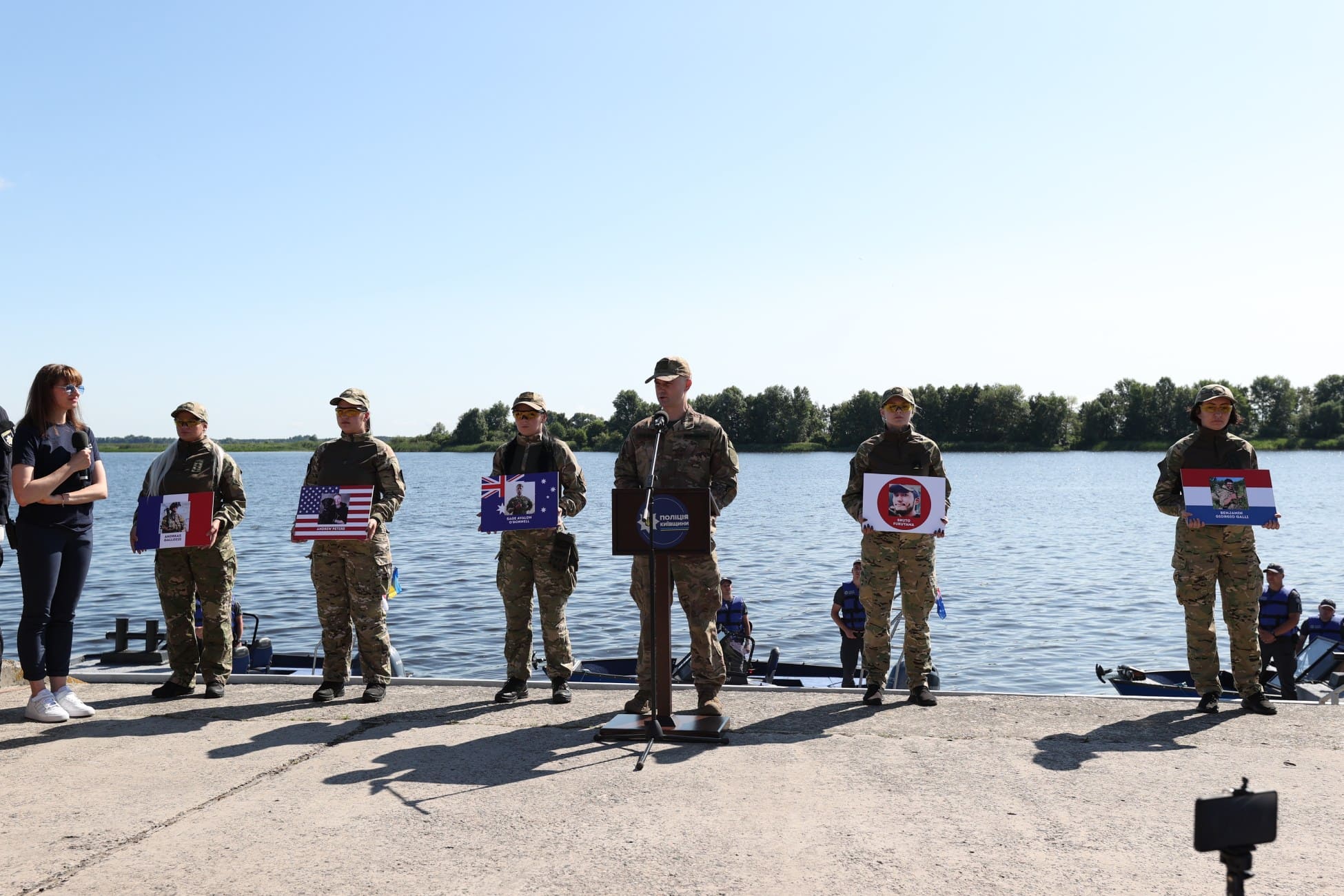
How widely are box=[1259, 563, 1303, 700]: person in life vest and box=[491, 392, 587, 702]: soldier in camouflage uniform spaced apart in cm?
1024

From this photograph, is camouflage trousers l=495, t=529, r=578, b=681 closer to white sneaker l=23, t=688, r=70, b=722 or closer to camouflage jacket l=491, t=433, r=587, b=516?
camouflage jacket l=491, t=433, r=587, b=516

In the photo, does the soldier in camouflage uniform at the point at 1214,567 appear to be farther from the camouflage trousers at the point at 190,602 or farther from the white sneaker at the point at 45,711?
the white sneaker at the point at 45,711

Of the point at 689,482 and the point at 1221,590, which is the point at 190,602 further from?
the point at 1221,590

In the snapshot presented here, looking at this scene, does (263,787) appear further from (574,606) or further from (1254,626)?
(574,606)

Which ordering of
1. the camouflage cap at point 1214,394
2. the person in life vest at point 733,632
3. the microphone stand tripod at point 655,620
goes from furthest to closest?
the person in life vest at point 733,632
the camouflage cap at point 1214,394
the microphone stand tripod at point 655,620

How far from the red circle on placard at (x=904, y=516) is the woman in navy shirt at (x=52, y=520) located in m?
5.18

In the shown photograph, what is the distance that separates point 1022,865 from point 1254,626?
4.07 meters

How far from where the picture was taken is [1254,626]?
711 centimetres

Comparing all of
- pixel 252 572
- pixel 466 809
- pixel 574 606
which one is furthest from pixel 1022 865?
pixel 252 572

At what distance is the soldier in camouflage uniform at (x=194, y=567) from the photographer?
24.4 feet

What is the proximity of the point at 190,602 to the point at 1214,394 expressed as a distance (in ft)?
25.2

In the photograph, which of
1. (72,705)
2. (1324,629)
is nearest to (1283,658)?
(1324,629)

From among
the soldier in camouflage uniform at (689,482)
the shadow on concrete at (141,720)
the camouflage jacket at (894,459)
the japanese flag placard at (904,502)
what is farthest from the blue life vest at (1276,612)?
the shadow on concrete at (141,720)

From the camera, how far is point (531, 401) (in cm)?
738
